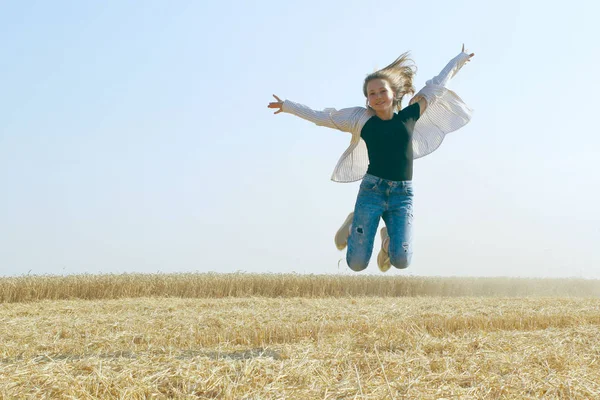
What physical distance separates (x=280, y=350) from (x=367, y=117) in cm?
242

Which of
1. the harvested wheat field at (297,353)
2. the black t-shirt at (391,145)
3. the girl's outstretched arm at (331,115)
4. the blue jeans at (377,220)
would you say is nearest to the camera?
the harvested wheat field at (297,353)

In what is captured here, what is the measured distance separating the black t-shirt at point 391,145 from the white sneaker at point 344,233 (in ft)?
2.05

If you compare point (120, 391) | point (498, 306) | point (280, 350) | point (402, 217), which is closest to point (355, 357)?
point (280, 350)

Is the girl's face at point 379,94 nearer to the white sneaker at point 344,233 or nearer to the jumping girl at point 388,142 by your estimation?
the jumping girl at point 388,142

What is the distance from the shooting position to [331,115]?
5.68 metres

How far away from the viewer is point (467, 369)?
183 inches

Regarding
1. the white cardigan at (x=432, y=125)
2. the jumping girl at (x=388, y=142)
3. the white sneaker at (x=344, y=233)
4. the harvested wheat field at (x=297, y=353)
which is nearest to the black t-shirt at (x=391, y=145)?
the jumping girl at (x=388, y=142)

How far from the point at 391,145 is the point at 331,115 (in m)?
0.71

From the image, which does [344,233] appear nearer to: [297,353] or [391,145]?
[391,145]

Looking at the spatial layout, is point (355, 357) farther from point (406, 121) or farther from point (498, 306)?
A: point (498, 306)

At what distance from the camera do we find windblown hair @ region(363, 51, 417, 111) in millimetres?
5598

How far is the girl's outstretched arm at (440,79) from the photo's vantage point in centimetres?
576

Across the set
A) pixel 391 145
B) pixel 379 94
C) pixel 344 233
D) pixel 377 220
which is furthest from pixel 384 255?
pixel 379 94

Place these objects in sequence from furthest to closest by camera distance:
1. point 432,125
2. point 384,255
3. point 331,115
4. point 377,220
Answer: point 432,125 → point 384,255 → point 331,115 → point 377,220
